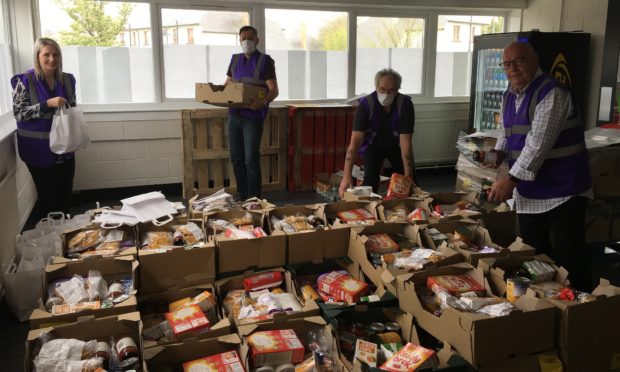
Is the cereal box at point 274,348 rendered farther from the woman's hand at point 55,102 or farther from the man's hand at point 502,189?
the woman's hand at point 55,102

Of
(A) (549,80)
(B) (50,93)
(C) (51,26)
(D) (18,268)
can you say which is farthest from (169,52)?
(A) (549,80)

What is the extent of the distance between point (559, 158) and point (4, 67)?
4401 millimetres

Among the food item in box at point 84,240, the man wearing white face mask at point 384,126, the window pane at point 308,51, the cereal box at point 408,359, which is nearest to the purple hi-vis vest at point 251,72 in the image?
the man wearing white face mask at point 384,126

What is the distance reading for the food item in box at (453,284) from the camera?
2020 mm

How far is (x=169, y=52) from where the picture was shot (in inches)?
227

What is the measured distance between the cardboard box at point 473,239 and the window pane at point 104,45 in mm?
4169

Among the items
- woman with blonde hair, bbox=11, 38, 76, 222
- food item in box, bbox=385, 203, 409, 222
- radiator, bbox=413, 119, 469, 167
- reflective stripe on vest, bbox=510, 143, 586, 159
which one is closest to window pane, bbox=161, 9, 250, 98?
woman with blonde hair, bbox=11, 38, 76, 222

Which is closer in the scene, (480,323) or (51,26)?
(480,323)

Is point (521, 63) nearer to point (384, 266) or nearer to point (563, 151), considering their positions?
point (563, 151)

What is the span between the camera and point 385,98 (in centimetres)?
356

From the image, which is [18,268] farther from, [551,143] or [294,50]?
[294,50]

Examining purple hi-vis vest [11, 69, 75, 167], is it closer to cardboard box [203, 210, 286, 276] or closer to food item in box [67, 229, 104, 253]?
food item in box [67, 229, 104, 253]

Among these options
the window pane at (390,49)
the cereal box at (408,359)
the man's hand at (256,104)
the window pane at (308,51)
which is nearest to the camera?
the cereal box at (408,359)

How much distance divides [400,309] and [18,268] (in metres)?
2.31
